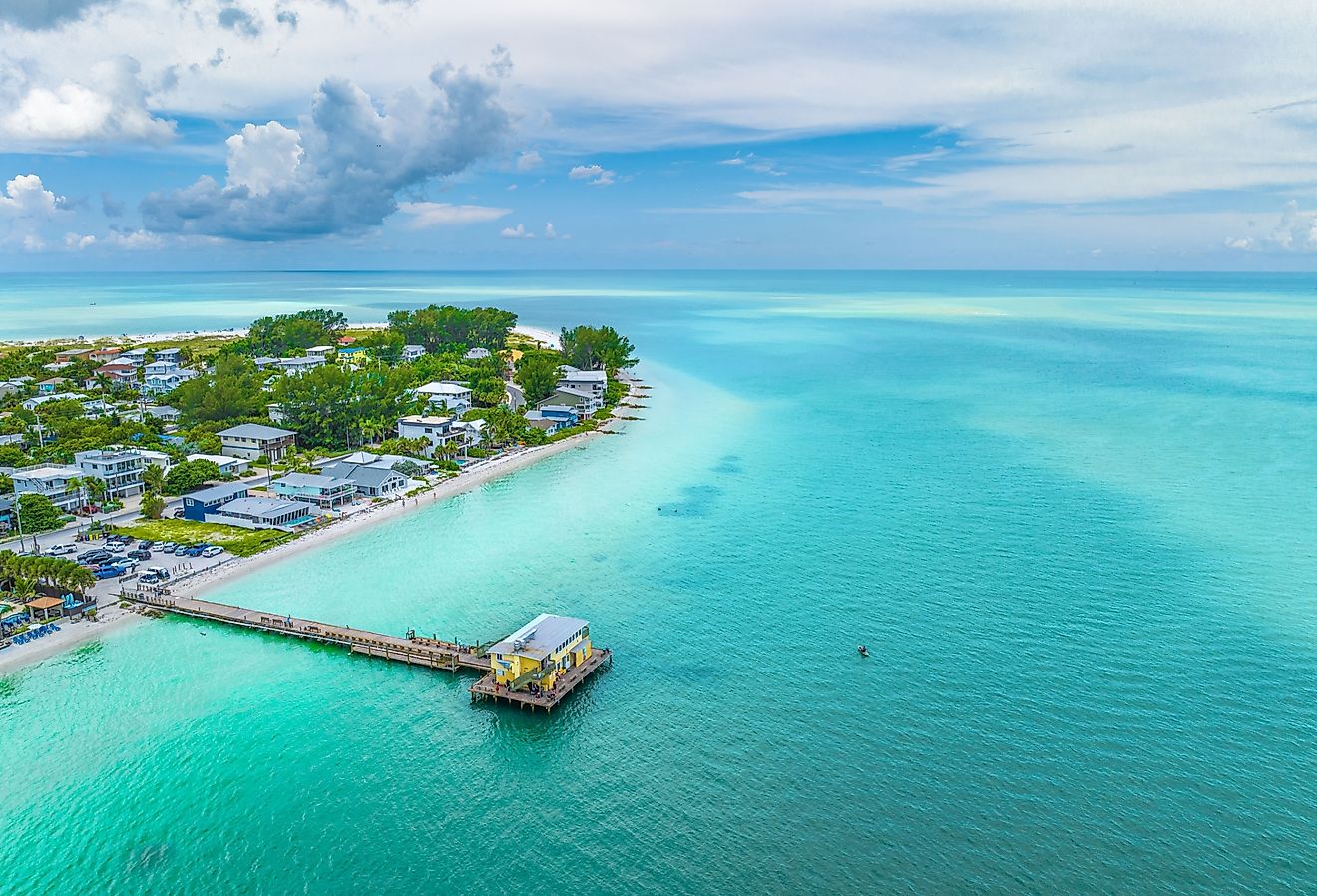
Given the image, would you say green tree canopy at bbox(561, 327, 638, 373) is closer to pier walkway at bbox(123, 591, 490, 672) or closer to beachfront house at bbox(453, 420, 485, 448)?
beachfront house at bbox(453, 420, 485, 448)

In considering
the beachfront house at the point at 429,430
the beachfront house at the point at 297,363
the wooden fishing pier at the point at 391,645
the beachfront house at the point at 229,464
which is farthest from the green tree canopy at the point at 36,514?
the beachfront house at the point at 297,363

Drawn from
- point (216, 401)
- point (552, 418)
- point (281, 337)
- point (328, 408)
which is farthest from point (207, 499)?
point (281, 337)

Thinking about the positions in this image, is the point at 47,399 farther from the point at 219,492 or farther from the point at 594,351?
the point at 594,351

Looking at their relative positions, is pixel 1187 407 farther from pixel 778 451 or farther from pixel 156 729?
pixel 156 729

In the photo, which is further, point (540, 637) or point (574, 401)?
point (574, 401)

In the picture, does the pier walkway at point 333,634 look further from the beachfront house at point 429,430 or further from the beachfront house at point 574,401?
the beachfront house at point 574,401

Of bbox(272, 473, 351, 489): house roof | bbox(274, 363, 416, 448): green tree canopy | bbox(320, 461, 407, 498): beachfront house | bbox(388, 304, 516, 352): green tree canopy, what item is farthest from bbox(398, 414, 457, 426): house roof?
bbox(388, 304, 516, 352): green tree canopy
